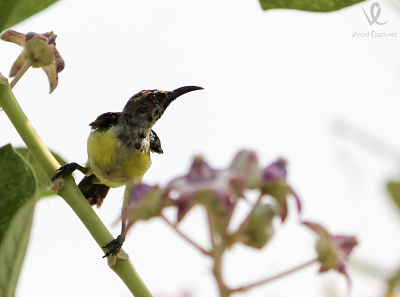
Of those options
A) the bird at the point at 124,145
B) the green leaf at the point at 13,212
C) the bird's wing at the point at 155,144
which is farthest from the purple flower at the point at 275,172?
the bird's wing at the point at 155,144

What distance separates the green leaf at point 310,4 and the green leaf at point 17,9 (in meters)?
0.65

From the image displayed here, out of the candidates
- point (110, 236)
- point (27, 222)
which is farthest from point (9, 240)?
point (110, 236)

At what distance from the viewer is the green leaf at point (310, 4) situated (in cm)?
166

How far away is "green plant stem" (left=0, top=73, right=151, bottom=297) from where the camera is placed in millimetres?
1201

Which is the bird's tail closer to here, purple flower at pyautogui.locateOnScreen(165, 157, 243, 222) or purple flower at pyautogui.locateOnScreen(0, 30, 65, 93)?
purple flower at pyautogui.locateOnScreen(0, 30, 65, 93)

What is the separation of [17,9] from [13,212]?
0.64 metres

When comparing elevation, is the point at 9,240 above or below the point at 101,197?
above

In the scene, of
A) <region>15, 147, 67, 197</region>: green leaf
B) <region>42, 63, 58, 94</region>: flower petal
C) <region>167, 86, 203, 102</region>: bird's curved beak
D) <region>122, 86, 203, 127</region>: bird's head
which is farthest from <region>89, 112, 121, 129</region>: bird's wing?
<region>42, 63, 58, 94</region>: flower petal

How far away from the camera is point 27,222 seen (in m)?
1.31

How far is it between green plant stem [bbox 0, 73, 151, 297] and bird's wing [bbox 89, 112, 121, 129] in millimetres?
1575

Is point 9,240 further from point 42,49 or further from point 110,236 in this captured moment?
point 42,49

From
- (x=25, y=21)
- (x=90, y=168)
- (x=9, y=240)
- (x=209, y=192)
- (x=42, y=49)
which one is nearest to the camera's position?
(x=209, y=192)

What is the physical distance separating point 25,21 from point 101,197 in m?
1.23

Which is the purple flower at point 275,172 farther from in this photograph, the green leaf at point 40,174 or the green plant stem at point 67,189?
the green leaf at point 40,174
